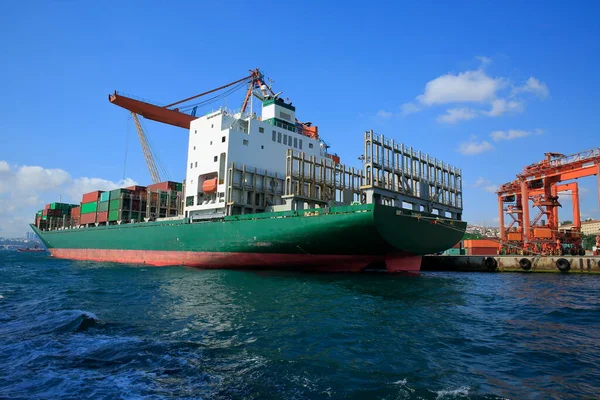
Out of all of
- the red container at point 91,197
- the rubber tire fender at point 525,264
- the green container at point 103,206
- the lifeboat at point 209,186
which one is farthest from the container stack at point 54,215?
the rubber tire fender at point 525,264

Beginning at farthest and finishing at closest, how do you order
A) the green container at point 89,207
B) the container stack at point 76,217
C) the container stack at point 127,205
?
the container stack at point 76,217, the green container at point 89,207, the container stack at point 127,205

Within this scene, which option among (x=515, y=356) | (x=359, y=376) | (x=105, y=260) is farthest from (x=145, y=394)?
(x=105, y=260)

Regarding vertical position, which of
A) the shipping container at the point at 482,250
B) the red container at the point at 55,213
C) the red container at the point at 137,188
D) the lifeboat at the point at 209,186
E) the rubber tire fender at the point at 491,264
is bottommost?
the rubber tire fender at the point at 491,264

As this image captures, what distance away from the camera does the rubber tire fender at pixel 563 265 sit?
22688 millimetres

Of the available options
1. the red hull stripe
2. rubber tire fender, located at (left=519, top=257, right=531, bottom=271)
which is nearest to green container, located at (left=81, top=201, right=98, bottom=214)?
the red hull stripe

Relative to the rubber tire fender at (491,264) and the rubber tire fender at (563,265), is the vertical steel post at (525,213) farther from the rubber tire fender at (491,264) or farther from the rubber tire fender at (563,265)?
the rubber tire fender at (563,265)

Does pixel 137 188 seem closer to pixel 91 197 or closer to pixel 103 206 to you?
pixel 103 206

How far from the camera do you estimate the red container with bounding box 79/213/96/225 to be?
38225mm

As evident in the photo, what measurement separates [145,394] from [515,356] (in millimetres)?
5754

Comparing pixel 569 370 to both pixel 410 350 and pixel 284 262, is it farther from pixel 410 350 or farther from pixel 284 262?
pixel 284 262

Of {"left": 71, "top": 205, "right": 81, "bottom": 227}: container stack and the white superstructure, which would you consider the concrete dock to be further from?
{"left": 71, "top": 205, "right": 81, "bottom": 227}: container stack

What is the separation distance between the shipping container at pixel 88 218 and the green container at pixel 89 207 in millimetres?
414

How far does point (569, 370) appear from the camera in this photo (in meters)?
5.43

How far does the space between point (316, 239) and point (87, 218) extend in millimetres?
30982
